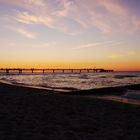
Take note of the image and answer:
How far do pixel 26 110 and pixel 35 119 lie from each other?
1524mm

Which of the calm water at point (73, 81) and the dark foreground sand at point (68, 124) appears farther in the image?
the calm water at point (73, 81)

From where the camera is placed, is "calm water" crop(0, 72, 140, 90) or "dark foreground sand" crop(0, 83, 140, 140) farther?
"calm water" crop(0, 72, 140, 90)

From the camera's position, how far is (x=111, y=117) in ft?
27.5

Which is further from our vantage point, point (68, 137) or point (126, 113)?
point (126, 113)

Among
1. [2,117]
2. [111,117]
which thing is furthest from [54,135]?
[111,117]

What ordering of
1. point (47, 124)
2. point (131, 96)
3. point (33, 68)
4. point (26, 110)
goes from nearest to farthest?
point (47, 124), point (26, 110), point (131, 96), point (33, 68)

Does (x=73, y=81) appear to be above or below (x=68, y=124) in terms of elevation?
below

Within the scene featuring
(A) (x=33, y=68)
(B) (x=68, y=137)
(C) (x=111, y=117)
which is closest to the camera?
(B) (x=68, y=137)

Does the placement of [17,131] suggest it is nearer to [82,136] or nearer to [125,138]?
[82,136]

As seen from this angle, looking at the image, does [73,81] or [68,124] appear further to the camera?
[73,81]

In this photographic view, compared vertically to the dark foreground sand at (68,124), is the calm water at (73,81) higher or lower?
lower

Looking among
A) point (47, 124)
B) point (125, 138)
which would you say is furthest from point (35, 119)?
point (125, 138)

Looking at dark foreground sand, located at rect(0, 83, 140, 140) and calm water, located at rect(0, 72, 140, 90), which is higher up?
dark foreground sand, located at rect(0, 83, 140, 140)

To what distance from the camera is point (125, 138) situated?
5.98 m
